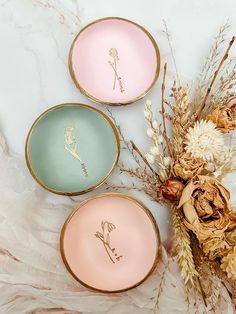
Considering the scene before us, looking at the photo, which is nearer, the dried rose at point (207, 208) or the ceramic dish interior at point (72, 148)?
the dried rose at point (207, 208)

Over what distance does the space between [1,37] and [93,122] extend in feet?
1.18

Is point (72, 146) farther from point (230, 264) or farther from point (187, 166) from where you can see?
point (230, 264)

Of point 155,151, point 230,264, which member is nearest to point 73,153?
point 155,151

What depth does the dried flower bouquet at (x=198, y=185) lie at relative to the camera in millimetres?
917

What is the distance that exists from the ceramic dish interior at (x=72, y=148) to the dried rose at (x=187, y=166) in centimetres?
17

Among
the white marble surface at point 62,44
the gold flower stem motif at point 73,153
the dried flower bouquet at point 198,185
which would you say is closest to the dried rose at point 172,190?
the dried flower bouquet at point 198,185

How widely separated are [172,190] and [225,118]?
22 centimetres

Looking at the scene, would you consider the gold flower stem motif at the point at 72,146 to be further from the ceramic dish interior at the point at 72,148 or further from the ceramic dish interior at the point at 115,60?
the ceramic dish interior at the point at 115,60

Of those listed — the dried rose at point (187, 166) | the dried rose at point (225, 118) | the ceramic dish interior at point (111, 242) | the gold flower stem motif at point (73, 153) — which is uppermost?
the dried rose at point (225, 118)

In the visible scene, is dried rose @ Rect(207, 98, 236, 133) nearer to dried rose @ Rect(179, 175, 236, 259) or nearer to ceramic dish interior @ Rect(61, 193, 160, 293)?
dried rose @ Rect(179, 175, 236, 259)

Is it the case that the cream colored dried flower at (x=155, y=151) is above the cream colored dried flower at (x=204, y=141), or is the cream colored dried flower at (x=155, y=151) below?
below

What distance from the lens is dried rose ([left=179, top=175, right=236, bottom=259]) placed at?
91cm

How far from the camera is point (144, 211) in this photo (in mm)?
1034

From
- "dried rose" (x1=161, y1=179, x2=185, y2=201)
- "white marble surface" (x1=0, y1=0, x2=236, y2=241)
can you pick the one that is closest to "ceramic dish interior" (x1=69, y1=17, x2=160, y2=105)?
"white marble surface" (x1=0, y1=0, x2=236, y2=241)
